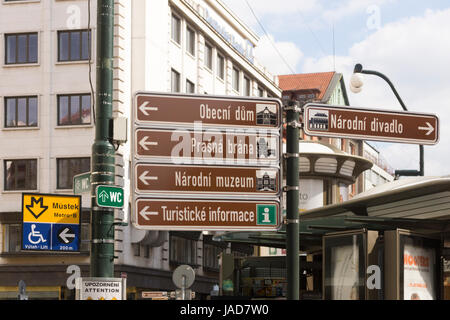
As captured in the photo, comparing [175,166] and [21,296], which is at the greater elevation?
[175,166]

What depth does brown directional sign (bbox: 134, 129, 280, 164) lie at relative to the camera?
29.3 feet

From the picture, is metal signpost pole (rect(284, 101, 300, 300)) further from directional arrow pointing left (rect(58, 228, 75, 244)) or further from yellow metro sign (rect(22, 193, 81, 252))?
directional arrow pointing left (rect(58, 228, 75, 244))

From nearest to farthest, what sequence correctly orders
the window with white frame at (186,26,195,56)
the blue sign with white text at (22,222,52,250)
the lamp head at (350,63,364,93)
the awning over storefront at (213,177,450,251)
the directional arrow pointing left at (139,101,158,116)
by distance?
the directional arrow pointing left at (139,101,158,116) → the blue sign with white text at (22,222,52,250) → the awning over storefront at (213,177,450,251) → the lamp head at (350,63,364,93) → the window with white frame at (186,26,195,56)

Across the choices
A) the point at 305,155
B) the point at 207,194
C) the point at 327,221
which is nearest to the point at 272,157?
the point at 207,194

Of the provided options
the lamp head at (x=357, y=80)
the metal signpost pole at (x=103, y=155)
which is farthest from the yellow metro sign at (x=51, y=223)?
the lamp head at (x=357, y=80)

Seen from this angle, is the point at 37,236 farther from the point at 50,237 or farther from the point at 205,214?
the point at 205,214

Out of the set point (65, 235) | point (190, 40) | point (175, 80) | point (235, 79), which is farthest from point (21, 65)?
point (65, 235)

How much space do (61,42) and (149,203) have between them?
38.9 meters

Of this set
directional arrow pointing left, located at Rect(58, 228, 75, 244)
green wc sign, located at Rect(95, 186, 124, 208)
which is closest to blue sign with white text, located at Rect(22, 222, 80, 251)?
directional arrow pointing left, located at Rect(58, 228, 75, 244)

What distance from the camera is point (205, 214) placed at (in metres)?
8.95

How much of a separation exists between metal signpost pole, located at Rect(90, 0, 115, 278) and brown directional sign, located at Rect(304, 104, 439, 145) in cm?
251

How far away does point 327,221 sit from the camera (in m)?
19.1
